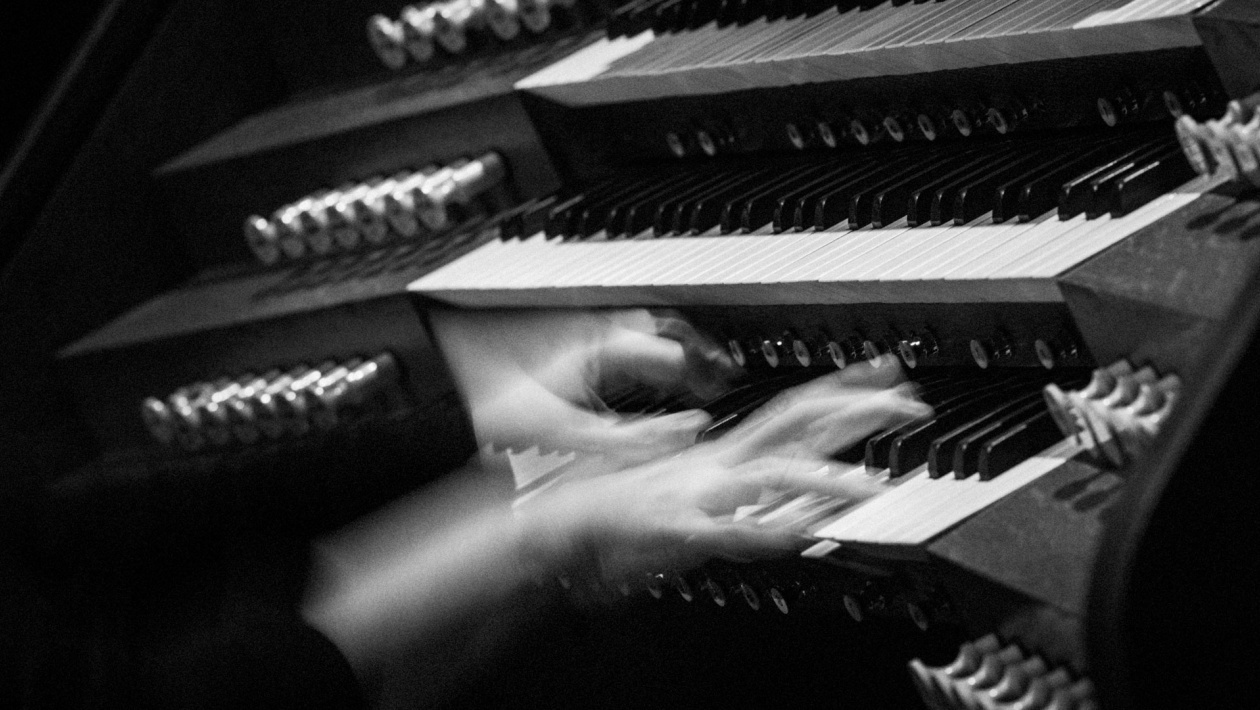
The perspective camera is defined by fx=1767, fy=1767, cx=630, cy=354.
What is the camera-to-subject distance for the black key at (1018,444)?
1.46 m

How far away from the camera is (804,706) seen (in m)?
2.17

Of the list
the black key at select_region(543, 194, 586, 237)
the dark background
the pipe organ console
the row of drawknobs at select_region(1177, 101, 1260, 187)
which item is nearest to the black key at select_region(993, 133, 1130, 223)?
the pipe organ console

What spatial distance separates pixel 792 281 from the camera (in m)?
1.70

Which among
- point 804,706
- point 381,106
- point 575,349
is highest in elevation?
point 381,106

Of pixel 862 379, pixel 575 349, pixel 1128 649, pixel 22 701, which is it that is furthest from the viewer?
pixel 575 349

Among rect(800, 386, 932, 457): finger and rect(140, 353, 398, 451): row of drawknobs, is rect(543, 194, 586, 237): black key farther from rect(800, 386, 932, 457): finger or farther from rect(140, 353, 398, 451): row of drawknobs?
rect(800, 386, 932, 457): finger

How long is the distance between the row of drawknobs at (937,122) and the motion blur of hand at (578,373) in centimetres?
27

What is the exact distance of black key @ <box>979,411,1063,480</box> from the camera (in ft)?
4.78

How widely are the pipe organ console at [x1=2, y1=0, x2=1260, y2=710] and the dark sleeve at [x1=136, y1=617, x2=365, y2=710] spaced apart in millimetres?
460

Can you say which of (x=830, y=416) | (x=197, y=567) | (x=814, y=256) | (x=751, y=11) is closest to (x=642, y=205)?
(x=751, y=11)

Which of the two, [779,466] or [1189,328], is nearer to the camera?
[1189,328]

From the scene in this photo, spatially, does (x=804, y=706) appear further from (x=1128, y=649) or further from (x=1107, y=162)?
(x=1128, y=649)

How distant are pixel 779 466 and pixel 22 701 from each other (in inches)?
26.9

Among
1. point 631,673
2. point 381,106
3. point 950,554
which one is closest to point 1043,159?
point 950,554
